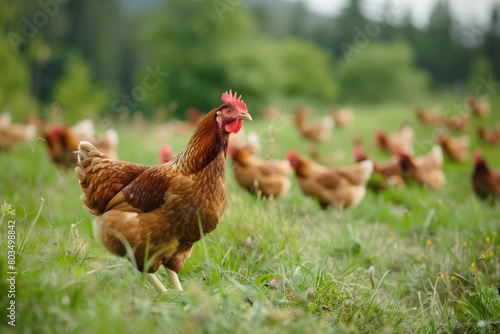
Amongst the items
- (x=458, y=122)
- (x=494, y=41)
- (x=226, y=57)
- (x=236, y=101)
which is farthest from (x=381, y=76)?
(x=236, y=101)

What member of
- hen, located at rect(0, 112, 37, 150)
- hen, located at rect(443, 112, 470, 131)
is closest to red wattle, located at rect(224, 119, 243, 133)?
hen, located at rect(0, 112, 37, 150)

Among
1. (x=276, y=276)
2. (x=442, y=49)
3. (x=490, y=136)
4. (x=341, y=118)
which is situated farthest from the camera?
(x=442, y=49)

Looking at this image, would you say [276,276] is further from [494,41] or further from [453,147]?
[494,41]

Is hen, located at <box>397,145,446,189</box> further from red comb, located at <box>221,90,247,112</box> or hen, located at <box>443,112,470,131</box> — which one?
red comb, located at <box>221,90,247,112</box>

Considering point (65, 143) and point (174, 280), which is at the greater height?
point (174, 280)

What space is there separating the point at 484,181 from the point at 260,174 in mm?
3828

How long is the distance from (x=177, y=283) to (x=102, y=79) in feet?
132

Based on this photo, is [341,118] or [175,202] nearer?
[175,202]

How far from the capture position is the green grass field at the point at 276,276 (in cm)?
203

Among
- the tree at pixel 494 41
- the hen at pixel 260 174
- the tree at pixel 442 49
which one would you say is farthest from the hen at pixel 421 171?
the tree at pixel 442 49

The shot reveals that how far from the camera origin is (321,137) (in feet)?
41.4

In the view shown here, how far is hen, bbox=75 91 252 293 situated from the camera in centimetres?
274

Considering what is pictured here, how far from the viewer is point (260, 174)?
240 inches

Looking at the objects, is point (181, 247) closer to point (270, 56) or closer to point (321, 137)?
point (321, 137)
